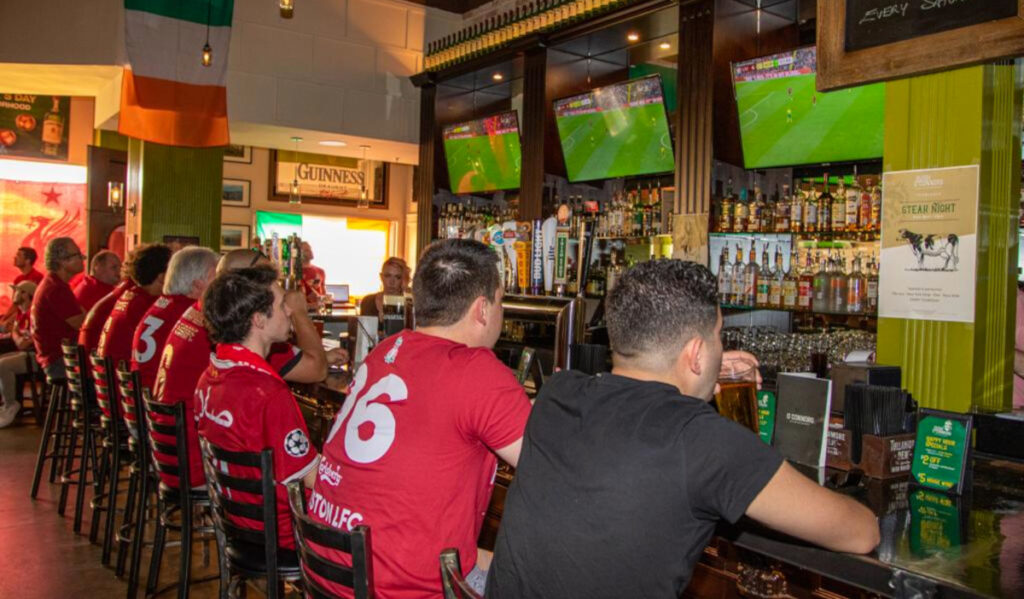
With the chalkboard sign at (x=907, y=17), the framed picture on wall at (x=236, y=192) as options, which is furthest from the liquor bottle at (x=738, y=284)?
the framed picture on wall at (x=236, y=192)

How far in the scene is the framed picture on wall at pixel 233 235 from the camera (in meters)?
11.2

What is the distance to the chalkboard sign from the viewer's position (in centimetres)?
238

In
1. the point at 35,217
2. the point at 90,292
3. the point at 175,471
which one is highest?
the point at 35,217

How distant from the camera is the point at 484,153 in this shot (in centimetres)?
673

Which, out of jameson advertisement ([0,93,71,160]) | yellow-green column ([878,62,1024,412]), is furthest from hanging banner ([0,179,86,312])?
yellow-green column ([878,62,1024,412])

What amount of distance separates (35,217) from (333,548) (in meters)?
10.7

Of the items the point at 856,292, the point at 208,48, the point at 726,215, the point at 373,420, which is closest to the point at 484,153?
the point at 208,48

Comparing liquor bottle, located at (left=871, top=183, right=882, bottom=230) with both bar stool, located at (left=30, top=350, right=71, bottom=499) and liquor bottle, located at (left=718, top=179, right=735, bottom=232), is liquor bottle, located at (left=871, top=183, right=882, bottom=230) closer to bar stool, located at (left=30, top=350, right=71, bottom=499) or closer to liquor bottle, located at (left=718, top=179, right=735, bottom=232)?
liquor bottle, located at (left=718, top=179, right=735, bottom=232)

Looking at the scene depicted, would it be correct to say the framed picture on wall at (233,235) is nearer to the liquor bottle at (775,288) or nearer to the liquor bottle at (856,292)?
the liquor bottle at (775,288)

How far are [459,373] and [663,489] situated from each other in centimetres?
62

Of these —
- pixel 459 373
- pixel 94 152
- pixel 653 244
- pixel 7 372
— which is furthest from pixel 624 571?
pixel 94 152

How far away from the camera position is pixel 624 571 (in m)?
1.36

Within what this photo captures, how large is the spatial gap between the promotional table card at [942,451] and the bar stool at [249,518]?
1.58m

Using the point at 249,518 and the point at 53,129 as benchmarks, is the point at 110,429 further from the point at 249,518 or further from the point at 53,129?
the point at 53,129
